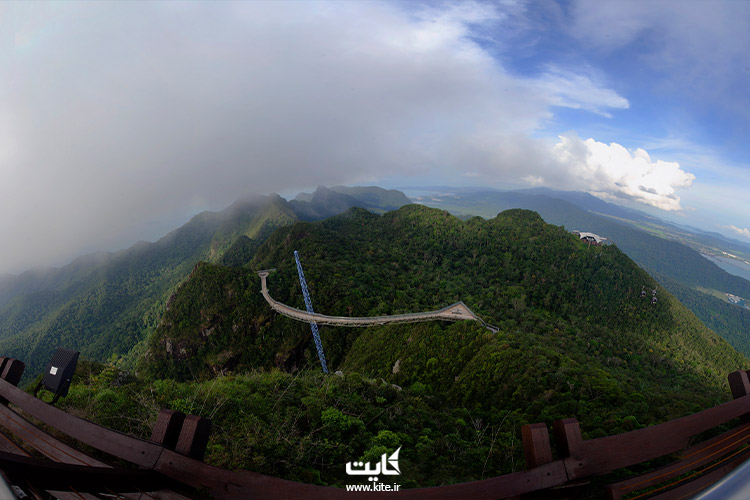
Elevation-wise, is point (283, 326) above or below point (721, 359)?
above

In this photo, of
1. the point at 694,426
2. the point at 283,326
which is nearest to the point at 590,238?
the point at 283,326

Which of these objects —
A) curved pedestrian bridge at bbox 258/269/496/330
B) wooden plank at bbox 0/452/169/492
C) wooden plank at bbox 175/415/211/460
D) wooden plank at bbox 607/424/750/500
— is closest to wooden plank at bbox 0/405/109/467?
wooden plank at bbox 0/452/169/492

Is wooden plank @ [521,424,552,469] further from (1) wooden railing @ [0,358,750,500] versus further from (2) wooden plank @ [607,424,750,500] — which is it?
(2) wooden plank @ [607,424,750,500]

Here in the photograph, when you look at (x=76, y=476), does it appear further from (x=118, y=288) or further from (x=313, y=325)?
(x=118, y=288)

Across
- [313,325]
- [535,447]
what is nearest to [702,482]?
[535,447]

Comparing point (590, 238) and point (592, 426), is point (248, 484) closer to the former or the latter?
point (592, 426)
